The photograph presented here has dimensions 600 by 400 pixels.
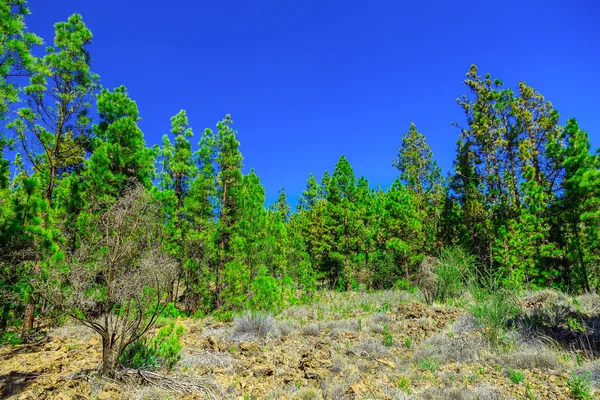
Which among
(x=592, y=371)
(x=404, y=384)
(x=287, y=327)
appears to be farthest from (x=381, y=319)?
(x=592, y=371)

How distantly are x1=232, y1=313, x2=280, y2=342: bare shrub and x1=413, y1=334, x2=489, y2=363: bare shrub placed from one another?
3642 mm

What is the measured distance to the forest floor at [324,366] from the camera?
4680mm

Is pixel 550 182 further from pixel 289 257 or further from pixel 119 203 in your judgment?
pixel 119 203

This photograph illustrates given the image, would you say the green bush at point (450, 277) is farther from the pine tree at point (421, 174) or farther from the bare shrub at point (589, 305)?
the pine tree at point (421, 174)

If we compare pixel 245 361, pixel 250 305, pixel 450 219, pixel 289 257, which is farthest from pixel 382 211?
pixel 245 361

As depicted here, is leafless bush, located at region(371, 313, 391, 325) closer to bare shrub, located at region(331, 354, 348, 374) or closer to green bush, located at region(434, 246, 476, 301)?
green bush, located at region(434, 246, 476, 301)

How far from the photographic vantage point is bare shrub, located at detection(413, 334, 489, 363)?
6.00 meters

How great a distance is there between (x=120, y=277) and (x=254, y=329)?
4211mm

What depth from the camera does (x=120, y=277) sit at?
17.0 feet

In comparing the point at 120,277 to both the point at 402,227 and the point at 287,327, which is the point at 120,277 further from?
the point at 402,227

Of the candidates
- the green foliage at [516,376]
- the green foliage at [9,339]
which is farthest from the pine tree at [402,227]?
the green foliage at [9,339]

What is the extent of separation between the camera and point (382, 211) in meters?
22.3

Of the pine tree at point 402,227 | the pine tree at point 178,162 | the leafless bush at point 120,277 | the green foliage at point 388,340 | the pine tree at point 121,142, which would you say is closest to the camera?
the leafless bush at point 120,277

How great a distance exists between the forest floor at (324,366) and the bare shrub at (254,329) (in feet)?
0.10
